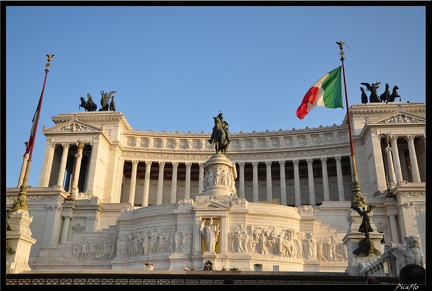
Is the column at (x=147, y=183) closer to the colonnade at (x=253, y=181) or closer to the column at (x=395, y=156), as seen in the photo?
the colonnade at (x=253, y=181)

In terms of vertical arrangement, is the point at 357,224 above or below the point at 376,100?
below

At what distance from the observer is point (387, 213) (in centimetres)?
4303

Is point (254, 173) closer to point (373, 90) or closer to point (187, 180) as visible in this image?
point (187, 180)

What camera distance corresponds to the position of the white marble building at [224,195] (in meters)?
31.6

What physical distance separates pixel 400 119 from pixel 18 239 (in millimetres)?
54575

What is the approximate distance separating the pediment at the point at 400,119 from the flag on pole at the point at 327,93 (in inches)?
1297

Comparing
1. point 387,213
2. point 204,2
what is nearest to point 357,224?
point 204,2

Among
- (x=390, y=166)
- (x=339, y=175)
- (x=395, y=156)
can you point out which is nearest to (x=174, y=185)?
(x=339, y=175)

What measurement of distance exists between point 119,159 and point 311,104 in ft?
143

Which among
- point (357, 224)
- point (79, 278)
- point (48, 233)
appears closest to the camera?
point (79, 278)

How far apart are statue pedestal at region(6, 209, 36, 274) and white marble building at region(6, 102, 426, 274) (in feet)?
2.10

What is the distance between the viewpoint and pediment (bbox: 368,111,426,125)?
59031 millimetres

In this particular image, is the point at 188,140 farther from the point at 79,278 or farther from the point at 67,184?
the point at 79,278

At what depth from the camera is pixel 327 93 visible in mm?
29250
